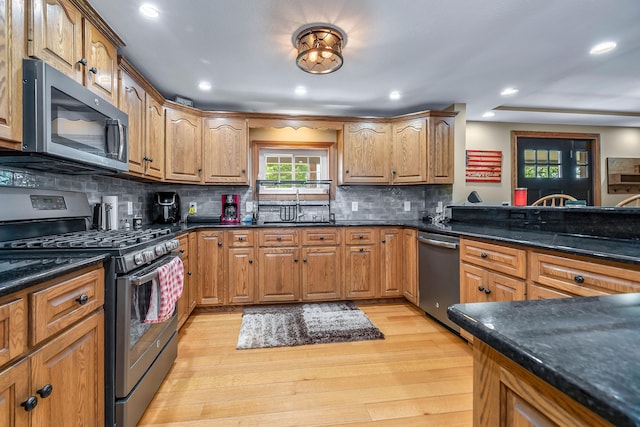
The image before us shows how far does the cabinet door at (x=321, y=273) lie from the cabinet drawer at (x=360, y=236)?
165 mm

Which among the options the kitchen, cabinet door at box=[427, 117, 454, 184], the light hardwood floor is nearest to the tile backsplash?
the kitchen

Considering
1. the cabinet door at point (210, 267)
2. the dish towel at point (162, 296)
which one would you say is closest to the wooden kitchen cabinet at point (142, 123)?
the cabinet door at point (210, 267)

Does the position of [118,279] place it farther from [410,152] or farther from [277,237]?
[410,152]

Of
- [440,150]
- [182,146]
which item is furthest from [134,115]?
[440,150]

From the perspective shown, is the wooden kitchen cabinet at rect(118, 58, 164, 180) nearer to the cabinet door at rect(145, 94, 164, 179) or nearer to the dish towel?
the cabinet door at rect(145, 94, 164, 179)

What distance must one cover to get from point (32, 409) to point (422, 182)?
3.39 meters

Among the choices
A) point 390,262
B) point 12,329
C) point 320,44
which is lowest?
point 390,262

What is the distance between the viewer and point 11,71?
1202mm

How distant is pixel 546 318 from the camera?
0.55 m

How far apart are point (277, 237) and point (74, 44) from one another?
2.08 metres

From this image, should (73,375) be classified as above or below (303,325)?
above

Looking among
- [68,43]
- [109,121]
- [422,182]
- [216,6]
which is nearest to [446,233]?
[422,182]

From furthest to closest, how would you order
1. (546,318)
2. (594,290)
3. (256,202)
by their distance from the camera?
(256,202), (594,290), (546,318)

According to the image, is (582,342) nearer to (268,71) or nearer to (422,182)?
(268,71)
